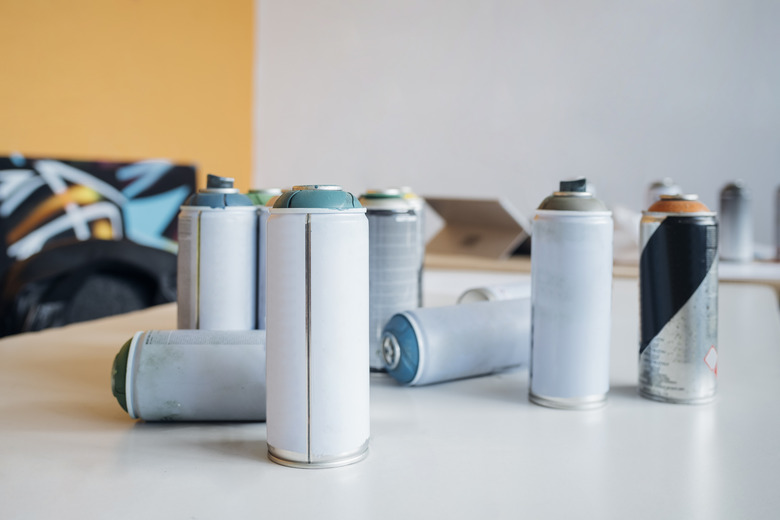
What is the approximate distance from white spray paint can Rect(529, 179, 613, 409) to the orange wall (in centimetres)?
245

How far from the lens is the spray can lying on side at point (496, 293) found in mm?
993

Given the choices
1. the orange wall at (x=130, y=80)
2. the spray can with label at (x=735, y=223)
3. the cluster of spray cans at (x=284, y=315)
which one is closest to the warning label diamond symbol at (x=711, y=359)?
the cluster of spray cans at (x=284, y=315)

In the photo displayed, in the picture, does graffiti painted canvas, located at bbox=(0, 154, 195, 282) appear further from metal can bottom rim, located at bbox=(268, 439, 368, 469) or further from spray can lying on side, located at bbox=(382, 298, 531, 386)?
metal can bottom rim, located at bbox=(268, 439, 368, 469)

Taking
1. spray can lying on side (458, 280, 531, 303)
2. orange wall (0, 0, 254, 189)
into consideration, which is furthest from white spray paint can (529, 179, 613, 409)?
orange wall (0, 0, 254, 189)

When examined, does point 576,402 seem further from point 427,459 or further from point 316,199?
point 316,199

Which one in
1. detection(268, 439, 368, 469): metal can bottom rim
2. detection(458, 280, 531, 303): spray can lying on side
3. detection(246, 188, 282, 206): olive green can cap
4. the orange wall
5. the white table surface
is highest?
the orange wall

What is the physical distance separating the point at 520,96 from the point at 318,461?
3.76 meters

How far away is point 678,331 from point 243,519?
19.2 inches

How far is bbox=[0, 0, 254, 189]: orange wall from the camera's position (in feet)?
9.06

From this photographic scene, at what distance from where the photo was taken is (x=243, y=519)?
48 centimetres

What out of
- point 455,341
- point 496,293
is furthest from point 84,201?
point 455,341

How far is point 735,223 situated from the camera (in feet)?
6.77

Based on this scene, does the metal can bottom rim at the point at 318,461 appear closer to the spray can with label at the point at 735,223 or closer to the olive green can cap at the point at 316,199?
the olive green can cap at the point at 316,199

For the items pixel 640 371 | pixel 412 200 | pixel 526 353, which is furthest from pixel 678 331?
pixel 412 200
